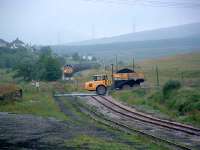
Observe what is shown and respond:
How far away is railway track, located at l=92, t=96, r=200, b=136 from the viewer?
2179 cm

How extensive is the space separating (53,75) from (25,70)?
18.0 feet

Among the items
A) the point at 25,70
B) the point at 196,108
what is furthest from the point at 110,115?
the point at 25,70

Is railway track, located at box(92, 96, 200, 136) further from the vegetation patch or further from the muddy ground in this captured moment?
the muddy ground

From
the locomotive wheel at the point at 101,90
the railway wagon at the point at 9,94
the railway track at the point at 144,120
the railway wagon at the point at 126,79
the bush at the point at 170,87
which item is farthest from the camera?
the railway wagon at the point at 126,79

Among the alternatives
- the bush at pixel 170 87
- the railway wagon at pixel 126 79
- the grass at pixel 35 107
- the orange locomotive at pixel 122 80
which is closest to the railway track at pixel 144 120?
the bush at pixel 170 87

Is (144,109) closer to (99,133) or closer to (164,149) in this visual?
(99,133)

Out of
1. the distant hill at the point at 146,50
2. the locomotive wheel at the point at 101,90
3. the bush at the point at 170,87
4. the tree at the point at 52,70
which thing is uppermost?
the distant hill at the point at 146,50

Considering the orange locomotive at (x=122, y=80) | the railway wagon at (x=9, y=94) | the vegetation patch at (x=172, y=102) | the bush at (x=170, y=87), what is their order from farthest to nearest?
the orange locomotive at (x=122, y=80)
the railway wagon at (x=9, y=94)
the bush at (x=170, y=87)
the vegetation patch at (x=172, y=102)

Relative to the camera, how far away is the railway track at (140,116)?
21791 millimetres

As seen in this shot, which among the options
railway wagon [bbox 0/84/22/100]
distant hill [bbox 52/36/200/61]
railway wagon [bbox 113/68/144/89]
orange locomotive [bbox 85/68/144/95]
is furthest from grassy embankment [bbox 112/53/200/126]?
distant hill [bbox 52/36/200/61]

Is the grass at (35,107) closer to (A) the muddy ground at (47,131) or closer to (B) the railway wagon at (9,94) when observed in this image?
(B) the railway wagon at (9,94)

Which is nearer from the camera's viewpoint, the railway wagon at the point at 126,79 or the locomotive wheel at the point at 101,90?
the locomotive wheel at the point at 101,90

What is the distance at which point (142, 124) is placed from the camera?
79.3 ft

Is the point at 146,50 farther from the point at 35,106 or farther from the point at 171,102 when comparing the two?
the point at 171,102
